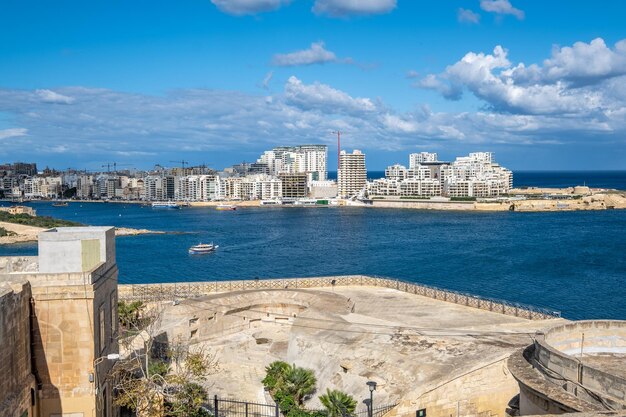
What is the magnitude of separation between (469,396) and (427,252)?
50.2 m

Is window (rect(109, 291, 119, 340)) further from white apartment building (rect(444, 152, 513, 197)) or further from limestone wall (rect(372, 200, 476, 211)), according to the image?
white apartment building (rect(444, 152, 513, 197))

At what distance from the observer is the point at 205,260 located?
63938 millimetres

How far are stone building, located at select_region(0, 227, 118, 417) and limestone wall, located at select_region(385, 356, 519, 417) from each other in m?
7.55

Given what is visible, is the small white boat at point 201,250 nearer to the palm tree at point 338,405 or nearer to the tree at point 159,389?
the tree at point 159,389

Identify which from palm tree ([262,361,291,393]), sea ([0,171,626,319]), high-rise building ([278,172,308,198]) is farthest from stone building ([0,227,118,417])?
high-rise building ([278,172,308,198])

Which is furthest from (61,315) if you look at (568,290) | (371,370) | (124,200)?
(124,200)

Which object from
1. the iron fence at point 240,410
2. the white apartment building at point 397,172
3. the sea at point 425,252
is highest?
the white apartment building at point 397,172

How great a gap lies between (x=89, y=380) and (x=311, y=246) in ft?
204

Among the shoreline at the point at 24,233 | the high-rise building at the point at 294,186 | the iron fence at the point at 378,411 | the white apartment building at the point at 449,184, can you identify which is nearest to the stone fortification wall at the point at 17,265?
the iron fence at the point at 378,411

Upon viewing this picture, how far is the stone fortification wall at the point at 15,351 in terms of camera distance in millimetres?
10547

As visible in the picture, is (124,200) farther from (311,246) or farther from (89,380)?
(89,380)

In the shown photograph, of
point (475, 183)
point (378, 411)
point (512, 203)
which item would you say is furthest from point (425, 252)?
point (475, 183)

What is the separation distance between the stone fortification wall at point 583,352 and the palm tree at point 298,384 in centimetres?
822

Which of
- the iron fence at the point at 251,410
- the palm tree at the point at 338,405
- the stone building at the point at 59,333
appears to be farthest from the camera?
the iron fence at the point at 251,410
